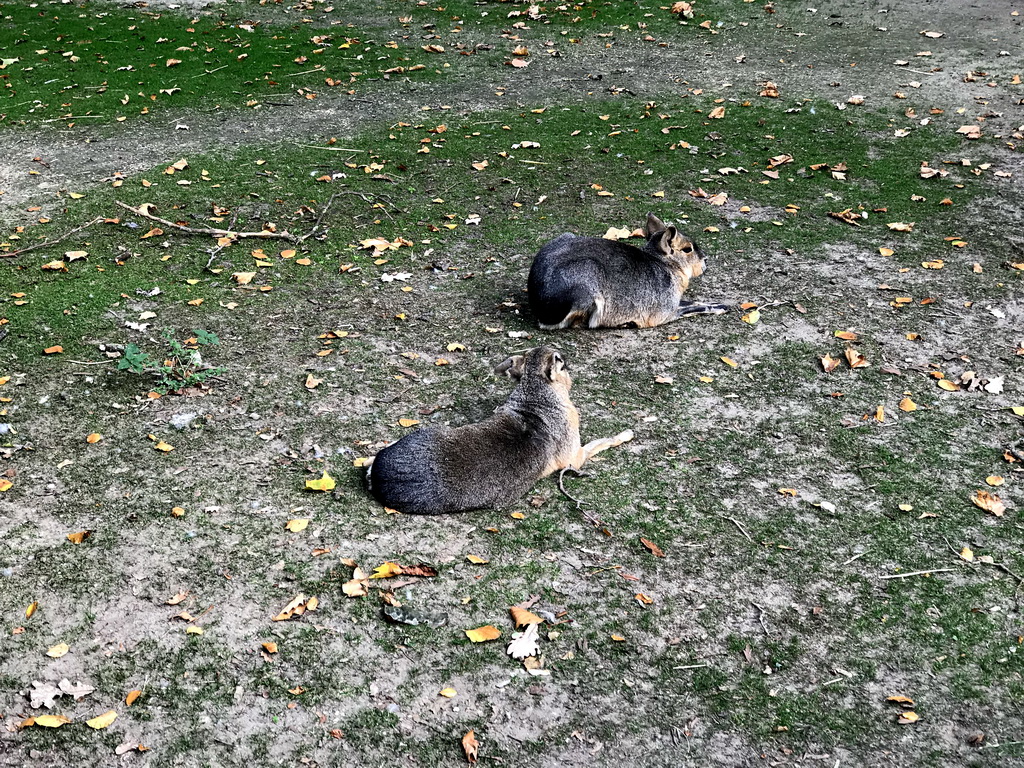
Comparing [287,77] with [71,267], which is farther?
[287,77]

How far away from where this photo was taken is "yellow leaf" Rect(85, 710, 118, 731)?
126 inches

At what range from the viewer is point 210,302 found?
19.7 feet

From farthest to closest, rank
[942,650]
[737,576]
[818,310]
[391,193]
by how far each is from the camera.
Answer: [391,193], [818,310], [737,576], [942,650]

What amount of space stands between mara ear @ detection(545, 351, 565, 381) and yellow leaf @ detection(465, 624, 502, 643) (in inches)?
60.0

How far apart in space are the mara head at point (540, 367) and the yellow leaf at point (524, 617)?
140cm

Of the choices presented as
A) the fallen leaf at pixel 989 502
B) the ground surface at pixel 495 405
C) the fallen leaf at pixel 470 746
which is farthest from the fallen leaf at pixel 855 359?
the fallen leaf at pixel 470 746

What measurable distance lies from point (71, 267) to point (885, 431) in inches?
213

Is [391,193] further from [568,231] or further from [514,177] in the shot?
[568,231]

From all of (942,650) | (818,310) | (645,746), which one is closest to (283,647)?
(645,746)

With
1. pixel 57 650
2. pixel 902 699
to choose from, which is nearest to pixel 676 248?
pixel 902 699

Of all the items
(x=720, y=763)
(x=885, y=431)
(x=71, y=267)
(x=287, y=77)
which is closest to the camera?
(x=720, y=763)

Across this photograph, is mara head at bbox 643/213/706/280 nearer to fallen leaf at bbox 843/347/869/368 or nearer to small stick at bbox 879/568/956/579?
fallen leaf at bbox 843/347/869/368

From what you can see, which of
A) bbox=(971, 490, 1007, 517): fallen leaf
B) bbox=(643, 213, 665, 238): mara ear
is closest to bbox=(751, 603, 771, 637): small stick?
bbox=(971, 490, 1007, 517): fallen leaf

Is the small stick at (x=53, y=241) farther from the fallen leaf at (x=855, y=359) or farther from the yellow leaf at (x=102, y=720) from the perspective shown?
the fallen leaf at (x=855, y=359)
